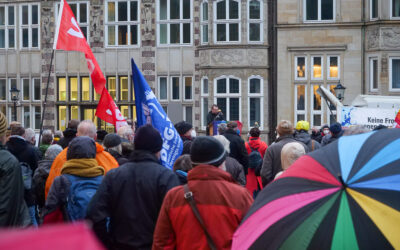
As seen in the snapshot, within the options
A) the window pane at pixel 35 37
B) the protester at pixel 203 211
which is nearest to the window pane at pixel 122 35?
the window pane at pixel 35 37

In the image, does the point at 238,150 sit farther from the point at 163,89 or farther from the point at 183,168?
the point at 163,89

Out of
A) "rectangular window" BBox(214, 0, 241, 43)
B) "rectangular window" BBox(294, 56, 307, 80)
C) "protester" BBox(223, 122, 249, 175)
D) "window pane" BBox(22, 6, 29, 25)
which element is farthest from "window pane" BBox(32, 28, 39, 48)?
"protester" BBox(223, 122, 249, 175)

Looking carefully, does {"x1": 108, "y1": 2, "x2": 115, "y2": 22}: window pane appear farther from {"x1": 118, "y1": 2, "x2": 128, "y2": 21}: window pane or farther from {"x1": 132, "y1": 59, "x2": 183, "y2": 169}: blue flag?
{"x1": 132, "y1": 59, "x2": 183, "y2": 169}: blue flag

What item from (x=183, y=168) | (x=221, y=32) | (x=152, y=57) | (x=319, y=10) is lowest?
(x=183, y=168)

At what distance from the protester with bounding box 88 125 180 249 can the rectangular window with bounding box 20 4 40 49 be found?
23.4 metres

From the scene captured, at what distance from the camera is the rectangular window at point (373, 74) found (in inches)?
933

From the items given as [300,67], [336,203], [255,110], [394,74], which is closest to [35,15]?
[255,110]

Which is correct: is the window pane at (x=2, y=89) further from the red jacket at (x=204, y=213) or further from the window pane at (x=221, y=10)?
the red jacket at (x=204, y=213)

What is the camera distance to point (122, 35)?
2614 cm

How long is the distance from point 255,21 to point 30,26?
9.61 meters

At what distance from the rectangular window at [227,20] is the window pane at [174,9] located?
1919 millimetres

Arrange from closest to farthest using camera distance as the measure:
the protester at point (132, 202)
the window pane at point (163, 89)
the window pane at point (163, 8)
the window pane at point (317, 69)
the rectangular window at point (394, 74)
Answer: the protester at point (132, 202), the rectangular window at point (394, 74), the window pane at point (317, 69), the window pane at point (163, 8), the window pane at point (163, 89)

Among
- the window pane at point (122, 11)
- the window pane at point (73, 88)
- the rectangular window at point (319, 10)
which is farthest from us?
the window pane at point (73, 88)

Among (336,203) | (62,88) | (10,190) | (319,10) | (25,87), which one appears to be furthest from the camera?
(25,87)
